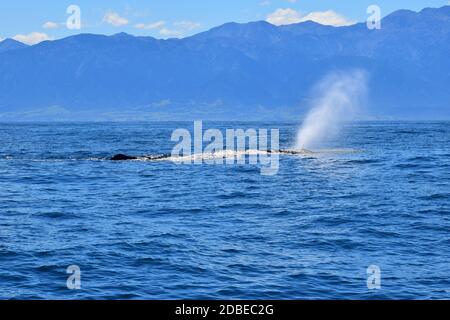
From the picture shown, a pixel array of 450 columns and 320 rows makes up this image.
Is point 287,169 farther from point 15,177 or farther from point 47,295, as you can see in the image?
point 47,295

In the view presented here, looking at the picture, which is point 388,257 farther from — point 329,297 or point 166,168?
point 166,168

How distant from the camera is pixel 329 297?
1902cm

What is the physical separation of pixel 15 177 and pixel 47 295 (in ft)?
111

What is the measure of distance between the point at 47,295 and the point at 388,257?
38.7 ft

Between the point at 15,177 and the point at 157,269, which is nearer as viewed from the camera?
the point at 157,269

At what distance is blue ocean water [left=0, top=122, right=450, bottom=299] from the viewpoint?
20312 millimetres

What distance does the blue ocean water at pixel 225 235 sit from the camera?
20312 mm

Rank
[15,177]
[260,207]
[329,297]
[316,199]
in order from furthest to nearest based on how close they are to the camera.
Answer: [15,177] < [316,199] < [260,207] < [329,297]

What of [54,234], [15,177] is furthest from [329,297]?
[15,177]

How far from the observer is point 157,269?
878 inches

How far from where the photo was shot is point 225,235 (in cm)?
2794

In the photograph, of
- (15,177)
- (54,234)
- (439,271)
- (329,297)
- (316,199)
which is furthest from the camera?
(15,177)
